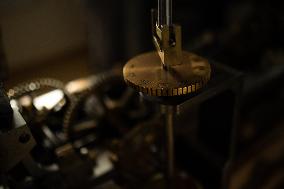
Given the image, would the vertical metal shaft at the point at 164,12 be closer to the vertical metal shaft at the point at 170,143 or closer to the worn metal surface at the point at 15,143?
the vertical metal shaft at the point at 170,143

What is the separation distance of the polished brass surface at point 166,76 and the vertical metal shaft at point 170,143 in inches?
3.8

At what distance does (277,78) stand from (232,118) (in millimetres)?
530

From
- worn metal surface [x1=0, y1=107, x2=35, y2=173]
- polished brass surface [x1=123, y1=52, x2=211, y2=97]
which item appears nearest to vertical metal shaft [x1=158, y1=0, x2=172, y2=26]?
polished brass surface [x1=123, y1=52, x2=211, y2=97]

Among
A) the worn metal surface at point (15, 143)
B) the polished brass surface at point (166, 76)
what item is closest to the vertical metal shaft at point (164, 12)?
the polished brass surface at point (166, 76)

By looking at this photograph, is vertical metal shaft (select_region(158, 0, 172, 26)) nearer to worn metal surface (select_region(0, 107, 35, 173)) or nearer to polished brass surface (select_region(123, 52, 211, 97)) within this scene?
polished brass surface (select_region(123, 52, 211, 97))

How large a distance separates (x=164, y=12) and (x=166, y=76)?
126 mm

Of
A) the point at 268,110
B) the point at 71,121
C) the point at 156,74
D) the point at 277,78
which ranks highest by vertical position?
the point at 156,74

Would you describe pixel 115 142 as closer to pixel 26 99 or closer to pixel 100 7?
pixel 26 99

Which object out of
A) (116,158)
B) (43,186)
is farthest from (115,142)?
(43,186)

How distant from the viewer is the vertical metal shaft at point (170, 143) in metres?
Answer: 0.92

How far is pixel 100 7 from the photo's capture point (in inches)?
84.2

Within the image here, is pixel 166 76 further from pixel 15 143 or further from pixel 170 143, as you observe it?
pixel 15 143

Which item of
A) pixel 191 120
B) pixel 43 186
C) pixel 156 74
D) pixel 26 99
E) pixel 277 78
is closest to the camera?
pixel 156 74

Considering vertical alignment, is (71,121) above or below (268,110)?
above
